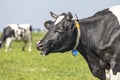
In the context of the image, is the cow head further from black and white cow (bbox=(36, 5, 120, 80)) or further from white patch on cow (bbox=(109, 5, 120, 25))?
white patch on cow (bbox=(109, 5, 120, 25))

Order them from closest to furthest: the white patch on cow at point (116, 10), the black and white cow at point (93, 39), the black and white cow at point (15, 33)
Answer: the black and white cow at point (93, 39)
the white patch on cow at point (116, 10)
the black and white cow at point (15, 33)

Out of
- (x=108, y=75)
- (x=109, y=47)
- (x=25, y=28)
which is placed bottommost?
(x=25, y=28)

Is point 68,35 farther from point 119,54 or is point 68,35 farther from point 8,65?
point 8,65

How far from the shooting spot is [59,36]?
8484mm

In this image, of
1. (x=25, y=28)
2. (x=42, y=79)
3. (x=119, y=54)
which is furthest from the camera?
(x=25, y=28)

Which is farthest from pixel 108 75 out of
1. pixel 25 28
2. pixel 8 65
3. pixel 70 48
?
pixel 25 28

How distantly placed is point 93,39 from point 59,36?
700mm

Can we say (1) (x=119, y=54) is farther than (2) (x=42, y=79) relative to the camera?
No

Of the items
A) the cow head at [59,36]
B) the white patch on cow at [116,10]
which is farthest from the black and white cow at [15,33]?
the cow head at [59,36]

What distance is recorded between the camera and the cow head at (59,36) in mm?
8398

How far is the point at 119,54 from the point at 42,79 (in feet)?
17.2

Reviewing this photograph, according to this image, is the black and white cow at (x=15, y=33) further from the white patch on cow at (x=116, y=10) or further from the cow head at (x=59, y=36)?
the cow head at (x=59, y=36)

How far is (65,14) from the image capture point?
838cm

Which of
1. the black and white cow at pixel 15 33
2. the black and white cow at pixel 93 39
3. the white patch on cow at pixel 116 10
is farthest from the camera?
the black and white cow at pixel 15 33
